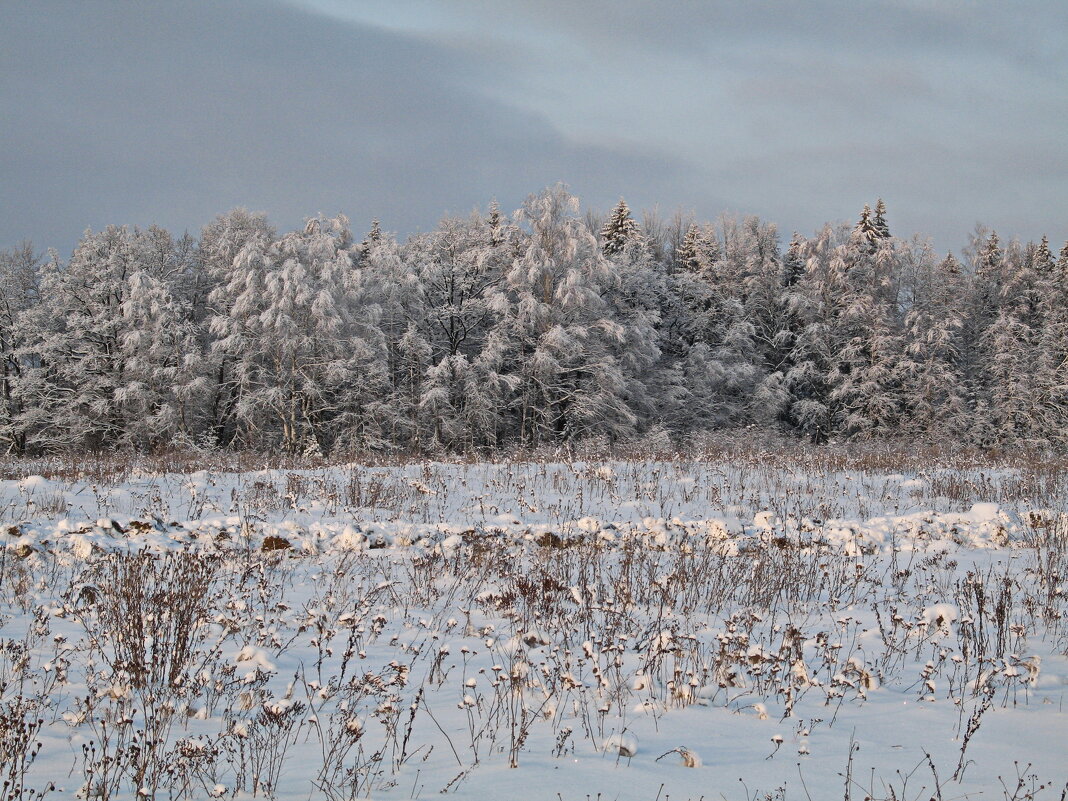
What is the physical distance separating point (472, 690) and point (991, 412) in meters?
38.3

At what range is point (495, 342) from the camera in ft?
96.4

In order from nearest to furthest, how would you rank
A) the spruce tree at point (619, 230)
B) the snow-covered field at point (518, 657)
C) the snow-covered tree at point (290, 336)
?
the snow-covered field at point (518, 657) → the snow-covered tree at point (290, 336) → the spruce tree at point (619, 230)

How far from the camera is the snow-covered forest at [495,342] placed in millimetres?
28891

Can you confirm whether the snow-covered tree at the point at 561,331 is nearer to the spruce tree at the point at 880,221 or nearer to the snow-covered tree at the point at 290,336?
the snow-covered tree at the point at 290,336

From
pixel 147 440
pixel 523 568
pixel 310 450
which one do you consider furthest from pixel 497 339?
pixel 523 568

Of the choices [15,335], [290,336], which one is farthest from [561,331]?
[15,335]

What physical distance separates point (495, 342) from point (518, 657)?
25.1m

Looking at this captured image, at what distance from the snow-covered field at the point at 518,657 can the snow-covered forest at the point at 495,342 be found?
17.4 metres

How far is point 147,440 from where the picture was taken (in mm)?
30000

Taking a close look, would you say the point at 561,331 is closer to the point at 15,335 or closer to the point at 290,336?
the point at 290,336

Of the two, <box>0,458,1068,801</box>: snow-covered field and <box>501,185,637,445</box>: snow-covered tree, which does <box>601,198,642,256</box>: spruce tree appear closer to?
<box>501,185,637,445</box>: snow-covered tree

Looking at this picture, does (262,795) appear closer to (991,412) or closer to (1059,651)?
(1059,651)

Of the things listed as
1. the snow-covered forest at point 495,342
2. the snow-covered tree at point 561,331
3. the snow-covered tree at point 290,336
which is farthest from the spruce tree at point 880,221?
the snow-covered tree at point 290,336

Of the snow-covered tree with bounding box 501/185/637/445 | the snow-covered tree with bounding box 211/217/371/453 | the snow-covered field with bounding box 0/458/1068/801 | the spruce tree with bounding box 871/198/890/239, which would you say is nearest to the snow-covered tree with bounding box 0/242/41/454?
the snow-covered tree with bounding box 211/217/371/453
